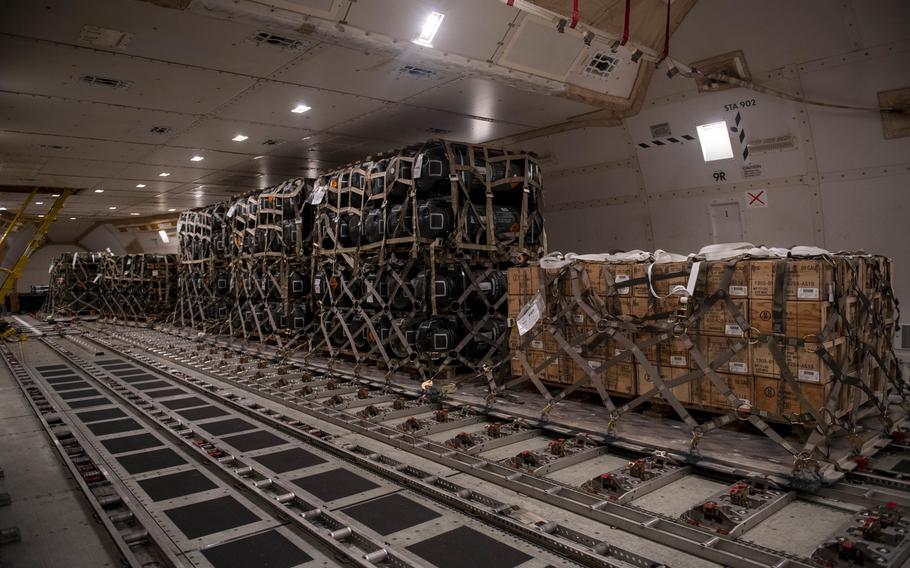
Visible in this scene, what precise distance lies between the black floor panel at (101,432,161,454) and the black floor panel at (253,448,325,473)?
1400 mm

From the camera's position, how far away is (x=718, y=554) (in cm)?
363

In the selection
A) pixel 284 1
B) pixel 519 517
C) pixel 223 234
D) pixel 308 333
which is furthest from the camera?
pixel 223 234

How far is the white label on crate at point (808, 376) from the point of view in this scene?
5.15m

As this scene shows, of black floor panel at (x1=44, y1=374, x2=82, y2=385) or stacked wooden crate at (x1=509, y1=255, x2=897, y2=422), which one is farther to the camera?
black floor panel at (x1=44, y1=374, x2=82, y2=385)

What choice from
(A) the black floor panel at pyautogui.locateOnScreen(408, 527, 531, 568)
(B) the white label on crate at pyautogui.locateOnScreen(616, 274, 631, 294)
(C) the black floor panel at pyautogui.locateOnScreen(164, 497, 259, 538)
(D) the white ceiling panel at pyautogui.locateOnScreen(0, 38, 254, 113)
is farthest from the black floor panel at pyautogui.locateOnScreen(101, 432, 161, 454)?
(B) the white label on crate at pyautogui.locateOnScreen(616, 274, 631, 294)

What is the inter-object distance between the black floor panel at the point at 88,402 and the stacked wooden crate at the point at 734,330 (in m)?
6.12

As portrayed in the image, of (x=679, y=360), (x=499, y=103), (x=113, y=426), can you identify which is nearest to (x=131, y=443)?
(x=113, y=426)

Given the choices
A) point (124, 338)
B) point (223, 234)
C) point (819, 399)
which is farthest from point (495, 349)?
point (124, 338)

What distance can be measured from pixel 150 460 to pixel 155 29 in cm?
476

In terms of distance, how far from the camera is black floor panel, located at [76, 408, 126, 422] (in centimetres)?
750

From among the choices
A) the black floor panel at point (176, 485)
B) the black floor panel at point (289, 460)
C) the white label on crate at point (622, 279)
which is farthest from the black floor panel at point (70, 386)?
the white label on crate at point (622, 279)

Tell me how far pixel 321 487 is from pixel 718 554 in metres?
3.07

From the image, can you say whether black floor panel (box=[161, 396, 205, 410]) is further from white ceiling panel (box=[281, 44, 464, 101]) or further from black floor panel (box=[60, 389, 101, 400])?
white ceiling panel (box=[281, 44, 464, 101])

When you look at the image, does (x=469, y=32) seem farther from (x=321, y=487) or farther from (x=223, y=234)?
(x=223, y=234)
